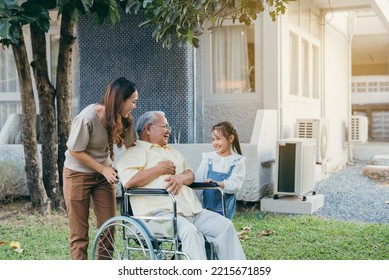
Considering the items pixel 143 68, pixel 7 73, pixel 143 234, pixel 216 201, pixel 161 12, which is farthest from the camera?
pixel 7 73

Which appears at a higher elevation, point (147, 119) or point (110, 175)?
point (147, 119)

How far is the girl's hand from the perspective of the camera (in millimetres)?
2824

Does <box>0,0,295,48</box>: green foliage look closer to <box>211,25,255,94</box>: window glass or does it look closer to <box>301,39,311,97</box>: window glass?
<box>211,25,255,94</box>: window glass

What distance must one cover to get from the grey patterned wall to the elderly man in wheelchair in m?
2.15

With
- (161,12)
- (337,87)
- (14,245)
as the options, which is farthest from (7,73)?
(337,87)

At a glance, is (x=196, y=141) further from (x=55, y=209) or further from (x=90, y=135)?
(x=90, y=135)

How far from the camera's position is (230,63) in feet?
18.5

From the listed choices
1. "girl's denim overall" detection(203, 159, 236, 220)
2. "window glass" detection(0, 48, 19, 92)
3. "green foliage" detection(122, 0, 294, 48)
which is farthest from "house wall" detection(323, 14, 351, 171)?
"girl's denim overall" detection(203, 159, 236, 220)

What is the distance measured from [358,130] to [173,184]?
233 inches

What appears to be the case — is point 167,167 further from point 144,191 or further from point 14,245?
point 14,245

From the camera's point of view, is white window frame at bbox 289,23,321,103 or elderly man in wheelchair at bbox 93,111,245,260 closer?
elderly man in wheelchair at bbox 93,111,245,260

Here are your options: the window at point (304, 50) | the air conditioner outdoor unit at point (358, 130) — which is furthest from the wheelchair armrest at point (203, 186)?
the air conditioner outdoor unit at point (358, 130)
